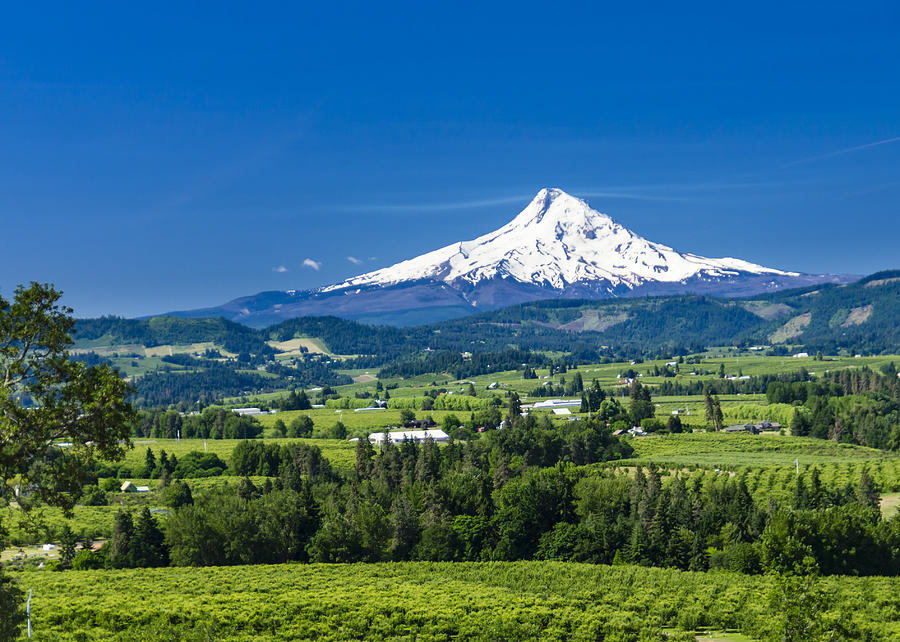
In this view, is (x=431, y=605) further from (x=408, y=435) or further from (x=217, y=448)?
(x=217, y=448)

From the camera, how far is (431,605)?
170ft

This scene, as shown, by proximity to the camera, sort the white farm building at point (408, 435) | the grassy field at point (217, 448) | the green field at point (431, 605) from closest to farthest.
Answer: the green field at point (431, 605)
the grassy field at point (217, 448)
the white farm building at point (408, 435)

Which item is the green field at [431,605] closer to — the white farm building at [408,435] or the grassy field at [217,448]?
the grassy field at [217,448]

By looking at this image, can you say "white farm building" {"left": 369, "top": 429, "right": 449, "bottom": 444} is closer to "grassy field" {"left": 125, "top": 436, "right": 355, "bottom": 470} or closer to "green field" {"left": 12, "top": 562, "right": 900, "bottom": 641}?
"grassy field" {"left": 125, "top": 436, "right": 355, "bottom": 470}

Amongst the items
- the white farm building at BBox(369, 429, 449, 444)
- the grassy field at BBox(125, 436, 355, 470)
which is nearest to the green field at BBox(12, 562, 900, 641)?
the grassy field at BBox(125, 436, 355, 470)

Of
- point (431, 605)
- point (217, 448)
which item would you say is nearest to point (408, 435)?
point (217, 448)

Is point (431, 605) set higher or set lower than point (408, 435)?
higher

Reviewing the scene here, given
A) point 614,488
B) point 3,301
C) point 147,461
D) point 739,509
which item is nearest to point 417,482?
point 614,488

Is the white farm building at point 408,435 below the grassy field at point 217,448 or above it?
above

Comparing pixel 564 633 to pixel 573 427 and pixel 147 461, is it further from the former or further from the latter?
pixel 147 461

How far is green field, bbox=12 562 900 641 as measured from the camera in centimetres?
4656

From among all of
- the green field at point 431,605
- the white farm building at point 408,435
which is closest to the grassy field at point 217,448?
the white farm building at point 408,435

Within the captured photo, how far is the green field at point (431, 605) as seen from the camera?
4656cm

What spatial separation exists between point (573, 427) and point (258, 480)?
5360 cm
